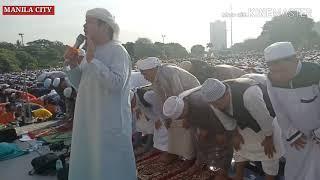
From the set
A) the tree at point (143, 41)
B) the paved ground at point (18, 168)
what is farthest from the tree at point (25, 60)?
the paved ground at point (18, 168)

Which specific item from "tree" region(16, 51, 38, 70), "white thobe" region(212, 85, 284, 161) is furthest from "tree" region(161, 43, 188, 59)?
"white thobe" region(212, 85, 284, 161)

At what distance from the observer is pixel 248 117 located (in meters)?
2.70

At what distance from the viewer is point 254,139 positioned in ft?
9.53

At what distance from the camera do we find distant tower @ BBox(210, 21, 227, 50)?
50.6 metres

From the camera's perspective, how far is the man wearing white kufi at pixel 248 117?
2.66 m

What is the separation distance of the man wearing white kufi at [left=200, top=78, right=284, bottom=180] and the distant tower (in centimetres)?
4728

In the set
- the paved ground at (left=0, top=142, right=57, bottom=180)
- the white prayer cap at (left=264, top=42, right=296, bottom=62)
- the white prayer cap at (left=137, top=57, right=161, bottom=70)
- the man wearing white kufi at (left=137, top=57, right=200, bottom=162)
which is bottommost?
the paved ground at (left=0, top=142, right=57, bottom=180)

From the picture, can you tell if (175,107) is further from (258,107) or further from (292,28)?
(292,28)

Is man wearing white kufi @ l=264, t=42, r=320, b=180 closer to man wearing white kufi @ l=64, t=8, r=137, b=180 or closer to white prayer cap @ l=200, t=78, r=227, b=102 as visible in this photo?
white prayer cap @ l=200, t=78, r=227, b=102

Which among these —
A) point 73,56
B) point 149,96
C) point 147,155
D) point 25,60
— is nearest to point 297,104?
Answer: point 73,56

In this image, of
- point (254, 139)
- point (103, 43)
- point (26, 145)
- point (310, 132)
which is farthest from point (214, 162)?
point (26, 145)

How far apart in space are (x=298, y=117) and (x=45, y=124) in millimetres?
5917

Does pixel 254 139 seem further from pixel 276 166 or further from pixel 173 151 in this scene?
pixel 173 151

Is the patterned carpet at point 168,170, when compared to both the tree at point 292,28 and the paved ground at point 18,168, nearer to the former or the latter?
the paved ground at point 18,168
